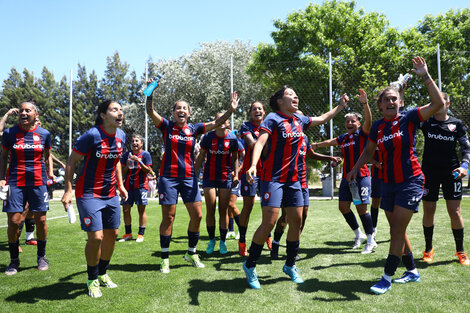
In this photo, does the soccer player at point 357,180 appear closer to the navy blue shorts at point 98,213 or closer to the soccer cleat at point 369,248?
the soccer cleat at point 369,248

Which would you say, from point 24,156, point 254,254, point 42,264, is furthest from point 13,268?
point 254,254

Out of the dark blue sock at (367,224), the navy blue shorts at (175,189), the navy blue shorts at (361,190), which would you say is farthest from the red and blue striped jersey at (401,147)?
the navy blue shorts at (175,189)

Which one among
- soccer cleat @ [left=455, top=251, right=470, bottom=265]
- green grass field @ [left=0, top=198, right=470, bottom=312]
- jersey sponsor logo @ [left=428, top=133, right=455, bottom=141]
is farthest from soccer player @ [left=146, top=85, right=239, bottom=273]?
soccer cleat @ [left=455, top=251, right=470, bottom=265]

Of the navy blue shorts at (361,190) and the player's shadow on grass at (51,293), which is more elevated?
the navy blue shorts at (361,190)

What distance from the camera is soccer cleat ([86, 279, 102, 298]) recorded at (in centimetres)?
386

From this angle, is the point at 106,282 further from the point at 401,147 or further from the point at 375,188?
the point at 375,188

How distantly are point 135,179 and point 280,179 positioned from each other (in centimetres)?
440

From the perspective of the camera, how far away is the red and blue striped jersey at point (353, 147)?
6.07 m

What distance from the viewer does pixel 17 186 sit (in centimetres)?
518

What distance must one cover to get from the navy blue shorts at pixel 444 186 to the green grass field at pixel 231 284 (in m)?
0.92

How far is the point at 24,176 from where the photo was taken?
5.21 meters

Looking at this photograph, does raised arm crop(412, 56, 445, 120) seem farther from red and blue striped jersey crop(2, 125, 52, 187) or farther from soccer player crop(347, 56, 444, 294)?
red and blue striped jersey crop(2, 125, 52, 187)

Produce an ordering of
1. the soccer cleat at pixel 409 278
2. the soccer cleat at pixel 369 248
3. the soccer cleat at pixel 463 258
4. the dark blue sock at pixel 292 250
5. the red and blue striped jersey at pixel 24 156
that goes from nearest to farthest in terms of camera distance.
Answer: the soccer cleat at pixel 409 278 → the dark blue sock at pixel 292 250 → the soccer cleat at pixel 463 258 → the red and blue striped jersey at pixel 24 156 → the soccer cleat at pixel 369 248

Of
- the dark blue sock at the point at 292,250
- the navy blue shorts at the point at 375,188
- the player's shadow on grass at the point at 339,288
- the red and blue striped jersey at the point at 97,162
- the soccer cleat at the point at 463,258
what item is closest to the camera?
the player's shadow on grass at the point at 339,288
